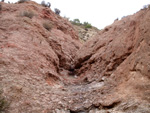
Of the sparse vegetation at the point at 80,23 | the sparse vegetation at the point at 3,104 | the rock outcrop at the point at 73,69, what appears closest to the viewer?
the sparse vegetation at the point at 3,104

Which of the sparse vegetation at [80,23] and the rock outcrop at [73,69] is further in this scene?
the sparse vegetation at [80,23]

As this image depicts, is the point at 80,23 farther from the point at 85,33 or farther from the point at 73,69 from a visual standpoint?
the point at 73,69

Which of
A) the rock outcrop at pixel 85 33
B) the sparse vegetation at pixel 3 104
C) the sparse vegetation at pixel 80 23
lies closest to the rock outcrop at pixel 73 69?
the sparse vegetation at pixel 3 104

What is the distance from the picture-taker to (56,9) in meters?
20.1

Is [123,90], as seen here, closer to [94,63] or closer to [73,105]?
[73,105]

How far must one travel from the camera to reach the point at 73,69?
12.0 metres

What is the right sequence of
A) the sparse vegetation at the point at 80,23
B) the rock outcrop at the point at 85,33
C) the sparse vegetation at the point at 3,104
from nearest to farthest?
the sparse vegetation at the point at 3,104 → the rock outcrop at the point at 85,33 → the sparse vegetation at the point at 80,23

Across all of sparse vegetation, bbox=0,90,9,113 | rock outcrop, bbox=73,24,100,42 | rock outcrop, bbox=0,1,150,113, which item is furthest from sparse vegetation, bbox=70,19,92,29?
sparse vegetation, bbox=0,90,9,113

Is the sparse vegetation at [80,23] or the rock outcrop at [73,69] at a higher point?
the sparse vegetation at [80,23]

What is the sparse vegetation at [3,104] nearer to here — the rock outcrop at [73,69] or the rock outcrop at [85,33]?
the rock outcrop at [73,69]

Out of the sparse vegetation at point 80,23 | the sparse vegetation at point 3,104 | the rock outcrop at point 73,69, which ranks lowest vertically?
the sparse vegetation at point 3,104

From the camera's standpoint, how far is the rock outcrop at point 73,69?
5.59 m

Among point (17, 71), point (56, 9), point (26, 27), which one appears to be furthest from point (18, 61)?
point (56, 9)

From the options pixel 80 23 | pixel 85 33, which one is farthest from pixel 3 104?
pixel 80 23
